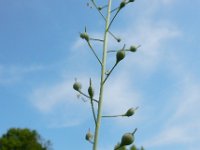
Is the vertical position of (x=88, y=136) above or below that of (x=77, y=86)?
below

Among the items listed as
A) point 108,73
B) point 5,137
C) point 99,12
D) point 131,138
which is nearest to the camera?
point 131,138

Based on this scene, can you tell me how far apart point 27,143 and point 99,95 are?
52.6 meters

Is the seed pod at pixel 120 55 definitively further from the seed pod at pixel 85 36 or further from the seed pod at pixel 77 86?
the seed pod at pixel 85 36

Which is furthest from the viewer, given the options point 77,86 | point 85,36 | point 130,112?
point 85,36

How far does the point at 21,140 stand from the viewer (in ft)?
186

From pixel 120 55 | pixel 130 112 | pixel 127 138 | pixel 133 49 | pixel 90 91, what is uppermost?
pixel 133 49

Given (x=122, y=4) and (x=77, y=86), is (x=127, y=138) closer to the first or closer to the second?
(x=77, y=86)

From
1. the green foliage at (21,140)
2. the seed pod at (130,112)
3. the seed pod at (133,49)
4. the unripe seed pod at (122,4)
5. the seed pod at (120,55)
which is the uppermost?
the green foliage at (21,140)

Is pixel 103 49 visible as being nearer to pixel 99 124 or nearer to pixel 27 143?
pixel 99 124

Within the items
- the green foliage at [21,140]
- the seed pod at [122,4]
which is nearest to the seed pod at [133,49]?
the seed pod at [122,4]

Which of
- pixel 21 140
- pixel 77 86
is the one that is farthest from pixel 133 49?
pixel 21 140

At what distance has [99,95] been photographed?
6.04 metres

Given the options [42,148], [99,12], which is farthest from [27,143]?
[99,12]

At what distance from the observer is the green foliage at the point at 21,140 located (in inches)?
2170
